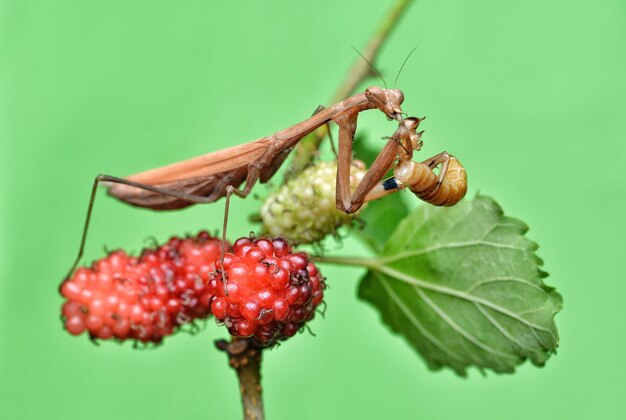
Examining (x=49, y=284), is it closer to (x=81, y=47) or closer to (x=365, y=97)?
(x=81, y=47)

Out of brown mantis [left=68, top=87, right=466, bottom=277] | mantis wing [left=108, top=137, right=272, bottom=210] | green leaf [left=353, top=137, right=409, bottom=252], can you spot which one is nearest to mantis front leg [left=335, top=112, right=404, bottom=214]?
brown mantis [left=68, top=87, right=466, bottom=277]

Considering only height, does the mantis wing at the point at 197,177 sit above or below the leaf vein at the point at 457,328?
above

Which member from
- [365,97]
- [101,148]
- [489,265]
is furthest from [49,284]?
[489,265]

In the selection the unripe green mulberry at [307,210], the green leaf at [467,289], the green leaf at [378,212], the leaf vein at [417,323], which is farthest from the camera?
the green leaf at [378,212]

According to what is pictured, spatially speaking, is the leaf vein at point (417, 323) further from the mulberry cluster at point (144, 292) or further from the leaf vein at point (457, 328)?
the mulberry cluster at point (144, 292)

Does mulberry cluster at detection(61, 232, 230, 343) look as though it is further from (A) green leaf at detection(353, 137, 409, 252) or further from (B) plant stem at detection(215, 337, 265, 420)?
(A) green leaf at detection(353, 137, 409, 252)

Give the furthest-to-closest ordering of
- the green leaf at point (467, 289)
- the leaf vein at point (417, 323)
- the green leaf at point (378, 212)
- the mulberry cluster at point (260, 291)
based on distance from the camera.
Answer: the green leaf at point (378, 212) → the leaf vein at point (417, 323) → the green leaf at point (467, 289) → the mulberry cluster at point (260, 291)

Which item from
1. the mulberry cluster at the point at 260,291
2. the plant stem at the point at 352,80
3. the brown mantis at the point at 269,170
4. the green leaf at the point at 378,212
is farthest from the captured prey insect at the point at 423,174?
the green leaf at the point at 378,212
